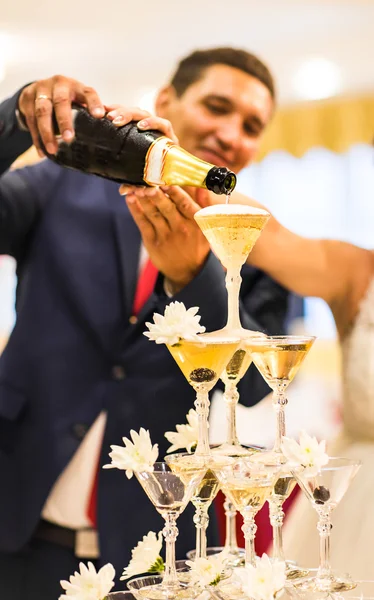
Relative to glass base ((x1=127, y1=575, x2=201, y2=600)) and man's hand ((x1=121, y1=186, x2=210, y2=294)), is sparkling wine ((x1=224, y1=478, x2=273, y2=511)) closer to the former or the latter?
glass base ((x1=127, y1=575, x2=201, y2=600))

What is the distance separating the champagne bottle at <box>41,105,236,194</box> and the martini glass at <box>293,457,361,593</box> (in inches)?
10.7

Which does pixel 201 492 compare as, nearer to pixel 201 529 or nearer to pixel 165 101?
pixel 201 529

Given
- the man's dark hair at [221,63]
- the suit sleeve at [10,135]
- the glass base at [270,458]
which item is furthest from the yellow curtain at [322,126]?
the glass base at [270,458]

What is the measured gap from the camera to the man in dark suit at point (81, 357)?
109cm

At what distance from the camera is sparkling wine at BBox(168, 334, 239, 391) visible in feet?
2.09

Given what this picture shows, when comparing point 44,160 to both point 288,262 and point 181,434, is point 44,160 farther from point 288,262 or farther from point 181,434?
point 181,434

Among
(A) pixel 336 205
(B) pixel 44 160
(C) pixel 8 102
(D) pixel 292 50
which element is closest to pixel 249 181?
(A) pixel 336 205

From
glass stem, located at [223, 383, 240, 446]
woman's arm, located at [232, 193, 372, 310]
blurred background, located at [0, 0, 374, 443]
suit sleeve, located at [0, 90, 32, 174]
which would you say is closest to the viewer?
glass stem, located at [223, 383, 240, 446]

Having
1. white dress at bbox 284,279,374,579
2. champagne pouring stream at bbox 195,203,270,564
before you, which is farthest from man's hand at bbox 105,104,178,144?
white dress at bbox 284,279,374,579

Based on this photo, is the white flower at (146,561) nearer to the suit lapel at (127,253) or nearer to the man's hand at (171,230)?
the man's hand at (171,230)

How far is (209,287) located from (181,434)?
0.21 m

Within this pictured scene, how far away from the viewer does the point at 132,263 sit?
116cm

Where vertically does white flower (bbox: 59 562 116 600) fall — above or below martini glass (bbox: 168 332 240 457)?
below

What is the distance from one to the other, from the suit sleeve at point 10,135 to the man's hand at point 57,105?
0.06 m
